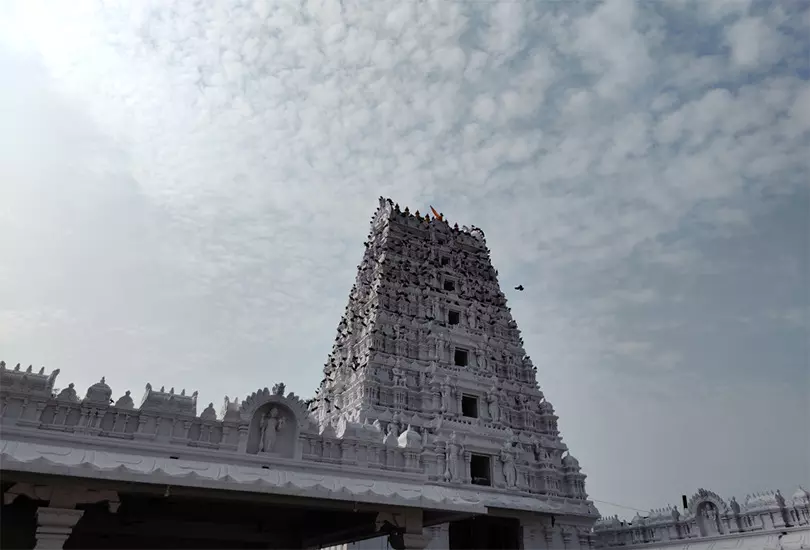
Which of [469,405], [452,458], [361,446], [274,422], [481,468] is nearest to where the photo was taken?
[274,422]

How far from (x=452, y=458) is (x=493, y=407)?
13.5ft

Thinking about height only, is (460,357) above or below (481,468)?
above

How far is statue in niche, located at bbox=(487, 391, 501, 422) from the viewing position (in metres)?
25.1

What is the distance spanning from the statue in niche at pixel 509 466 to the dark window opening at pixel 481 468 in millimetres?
637

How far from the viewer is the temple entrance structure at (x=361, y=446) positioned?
9773 mm

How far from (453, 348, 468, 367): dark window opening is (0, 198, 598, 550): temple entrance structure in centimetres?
11

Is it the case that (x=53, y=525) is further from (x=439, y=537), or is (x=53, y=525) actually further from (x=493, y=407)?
(x=493, y=407)

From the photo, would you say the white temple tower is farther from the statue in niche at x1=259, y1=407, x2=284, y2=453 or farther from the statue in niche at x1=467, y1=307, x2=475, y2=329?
the statue in niche at x1=259, y1=407, x2=284, y2=453

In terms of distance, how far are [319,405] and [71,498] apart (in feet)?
59.3

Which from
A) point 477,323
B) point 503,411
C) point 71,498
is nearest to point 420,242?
point 477,323

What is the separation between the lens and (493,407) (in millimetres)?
25359

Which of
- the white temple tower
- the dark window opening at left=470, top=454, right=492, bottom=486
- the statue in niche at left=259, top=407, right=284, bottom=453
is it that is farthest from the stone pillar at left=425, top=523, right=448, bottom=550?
the statue in niche at left=259, top=407, right=284, bottom=453

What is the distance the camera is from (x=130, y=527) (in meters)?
A: 13.5

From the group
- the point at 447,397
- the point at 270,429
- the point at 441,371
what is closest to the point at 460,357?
the point at 441,371
